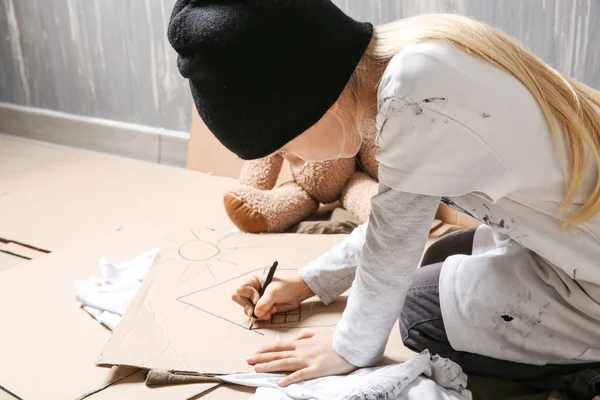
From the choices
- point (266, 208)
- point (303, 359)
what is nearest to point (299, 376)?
point (303, 359)

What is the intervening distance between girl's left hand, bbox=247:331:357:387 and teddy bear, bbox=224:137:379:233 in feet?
1.39

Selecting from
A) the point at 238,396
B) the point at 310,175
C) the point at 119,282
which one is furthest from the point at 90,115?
the point at 238,396

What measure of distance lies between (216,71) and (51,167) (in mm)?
1322

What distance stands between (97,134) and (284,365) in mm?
1389

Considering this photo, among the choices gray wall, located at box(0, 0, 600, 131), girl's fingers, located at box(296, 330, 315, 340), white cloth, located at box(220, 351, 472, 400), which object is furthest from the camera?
gray wall, located at box(0, 0, 600, 131)

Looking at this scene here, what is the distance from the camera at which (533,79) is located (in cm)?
66

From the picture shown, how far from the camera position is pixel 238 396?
0.79 meters

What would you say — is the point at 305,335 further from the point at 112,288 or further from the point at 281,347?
the point at 112,288

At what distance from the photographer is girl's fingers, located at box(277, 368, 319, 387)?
78 centimetres

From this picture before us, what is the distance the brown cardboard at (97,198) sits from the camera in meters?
1.39

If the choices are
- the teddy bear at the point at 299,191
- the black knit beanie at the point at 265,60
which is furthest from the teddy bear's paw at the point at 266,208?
the black knit beanie at the point at 265,60

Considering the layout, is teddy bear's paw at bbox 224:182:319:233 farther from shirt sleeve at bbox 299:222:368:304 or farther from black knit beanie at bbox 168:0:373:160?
black knit beanie at bbox 168:0:373:160

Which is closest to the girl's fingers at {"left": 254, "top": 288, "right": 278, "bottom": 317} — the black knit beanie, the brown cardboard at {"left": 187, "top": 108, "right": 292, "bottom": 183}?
the black knit beanie

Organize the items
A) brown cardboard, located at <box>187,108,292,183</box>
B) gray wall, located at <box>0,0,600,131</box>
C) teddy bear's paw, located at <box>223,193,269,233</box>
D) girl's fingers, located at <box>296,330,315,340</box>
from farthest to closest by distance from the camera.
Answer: gray wall, located at <box>0,0,600,131</box> → brown cardboard, located at <box>187,108,292,183</box> → teddy bear's paw, located at <box>223,193,269,233</box> → girl's fingers, located at <box>296,330,315,340</box>
